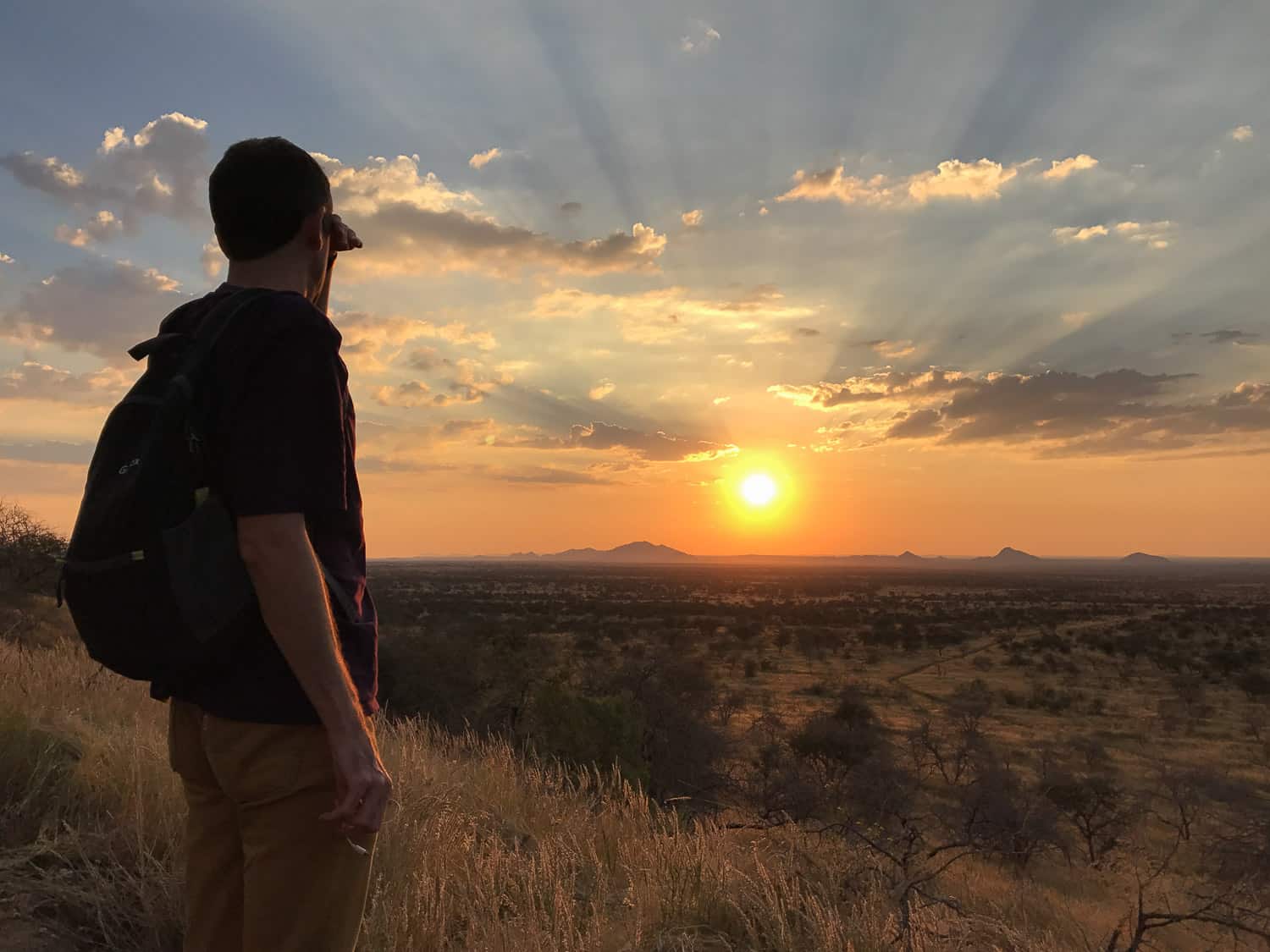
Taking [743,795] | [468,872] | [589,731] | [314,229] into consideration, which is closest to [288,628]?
[314,229]

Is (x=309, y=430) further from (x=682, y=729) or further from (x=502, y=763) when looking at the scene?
(x=682, y=729)

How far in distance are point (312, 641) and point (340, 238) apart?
907mm

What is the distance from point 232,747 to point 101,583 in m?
0.37

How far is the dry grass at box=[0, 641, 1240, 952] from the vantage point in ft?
10.3

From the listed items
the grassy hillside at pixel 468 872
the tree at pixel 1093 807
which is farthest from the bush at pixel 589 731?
the tree at pixel 1093 807

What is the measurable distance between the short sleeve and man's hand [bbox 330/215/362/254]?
37cm

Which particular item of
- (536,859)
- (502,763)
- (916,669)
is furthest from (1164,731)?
(536,859)

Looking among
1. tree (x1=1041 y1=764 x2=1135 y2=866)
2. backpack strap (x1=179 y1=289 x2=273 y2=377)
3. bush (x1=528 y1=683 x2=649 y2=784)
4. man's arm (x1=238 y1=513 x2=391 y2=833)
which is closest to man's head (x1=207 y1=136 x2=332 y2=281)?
backpack strap (x1=179 y1=289 x2=273 y2=377)

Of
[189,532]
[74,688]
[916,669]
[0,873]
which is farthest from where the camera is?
[916,669]

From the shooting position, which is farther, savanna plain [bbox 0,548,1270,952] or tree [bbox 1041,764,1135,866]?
tree [bbox 1041,764,1135,866]

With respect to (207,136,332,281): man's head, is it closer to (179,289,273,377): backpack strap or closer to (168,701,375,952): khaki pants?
Answer: (179,289,273,377): backpack strap

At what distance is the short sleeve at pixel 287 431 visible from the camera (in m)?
1.44

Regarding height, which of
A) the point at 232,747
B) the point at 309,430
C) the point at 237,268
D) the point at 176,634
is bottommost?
the point at 232,747

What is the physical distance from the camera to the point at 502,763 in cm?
694
